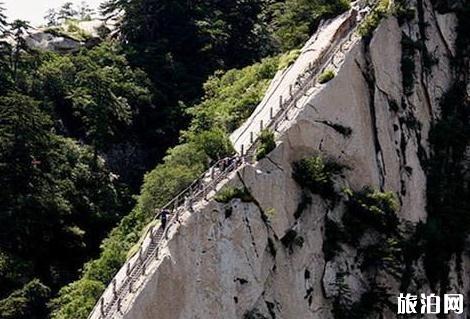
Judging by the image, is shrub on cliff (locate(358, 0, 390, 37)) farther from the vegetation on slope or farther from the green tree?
the green tree

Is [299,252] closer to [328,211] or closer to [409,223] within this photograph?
[328,211]

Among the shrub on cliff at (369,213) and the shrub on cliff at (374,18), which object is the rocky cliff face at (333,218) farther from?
the shrub on cliff at (374,18)

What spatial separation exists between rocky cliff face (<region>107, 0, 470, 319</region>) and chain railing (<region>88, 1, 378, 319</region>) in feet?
1.38

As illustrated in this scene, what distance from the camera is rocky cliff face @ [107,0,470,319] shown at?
91.8ft

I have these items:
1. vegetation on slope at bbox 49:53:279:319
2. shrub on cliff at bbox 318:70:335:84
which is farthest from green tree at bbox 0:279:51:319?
shrub on cliff at bbox 318:70:335:84

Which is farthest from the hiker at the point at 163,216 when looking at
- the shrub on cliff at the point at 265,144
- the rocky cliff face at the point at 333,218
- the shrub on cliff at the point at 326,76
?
the shrub on cliff at the point at 326,76

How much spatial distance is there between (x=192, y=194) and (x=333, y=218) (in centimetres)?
762

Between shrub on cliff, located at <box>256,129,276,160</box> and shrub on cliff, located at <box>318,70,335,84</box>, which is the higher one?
shrub on cliff, located at <box>318,70,335,84</box>

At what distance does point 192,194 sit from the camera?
29.7m

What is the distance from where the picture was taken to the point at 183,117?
51719 mm

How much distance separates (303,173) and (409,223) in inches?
274

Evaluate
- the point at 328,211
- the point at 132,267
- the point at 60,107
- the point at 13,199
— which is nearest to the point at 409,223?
the point at 328,211

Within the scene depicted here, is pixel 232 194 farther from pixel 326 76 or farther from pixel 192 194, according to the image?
pixel 326 76

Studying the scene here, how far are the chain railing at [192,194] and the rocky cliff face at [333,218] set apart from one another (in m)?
0.42
